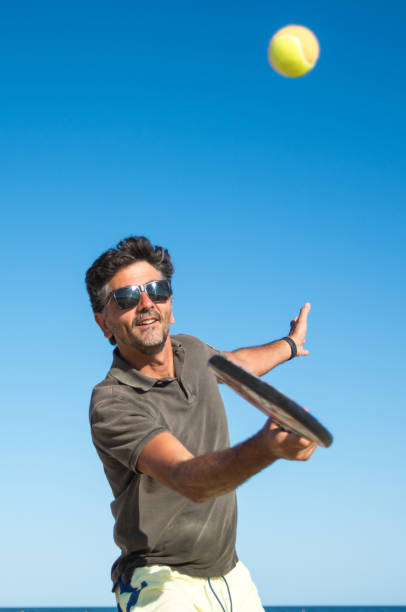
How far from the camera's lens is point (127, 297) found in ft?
21.7

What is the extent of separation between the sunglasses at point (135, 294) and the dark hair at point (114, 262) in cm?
16

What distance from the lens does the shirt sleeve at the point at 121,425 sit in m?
5.58

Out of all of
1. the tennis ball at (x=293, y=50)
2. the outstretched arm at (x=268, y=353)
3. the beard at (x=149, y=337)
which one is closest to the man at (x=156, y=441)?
the beard at (x=149, y=337)

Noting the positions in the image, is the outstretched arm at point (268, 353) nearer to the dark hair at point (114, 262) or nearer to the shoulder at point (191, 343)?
the shoulder at point (191, 343)

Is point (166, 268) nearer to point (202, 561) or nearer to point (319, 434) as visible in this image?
point (202, 561)

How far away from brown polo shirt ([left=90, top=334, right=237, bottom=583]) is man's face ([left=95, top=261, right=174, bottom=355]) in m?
0.24

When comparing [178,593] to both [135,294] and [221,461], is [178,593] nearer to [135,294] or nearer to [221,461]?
[221,461]

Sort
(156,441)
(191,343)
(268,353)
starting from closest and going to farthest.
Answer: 1. (156,441)
2. (191,343)
3. (268,353)

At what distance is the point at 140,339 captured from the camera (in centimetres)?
650

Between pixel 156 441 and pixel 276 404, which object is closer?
pixel 276 404

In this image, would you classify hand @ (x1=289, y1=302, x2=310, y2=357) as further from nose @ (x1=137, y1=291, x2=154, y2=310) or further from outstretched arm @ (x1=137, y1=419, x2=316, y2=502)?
outstretched arm @ (x1=137, y1=419, x2=316, y2=502)

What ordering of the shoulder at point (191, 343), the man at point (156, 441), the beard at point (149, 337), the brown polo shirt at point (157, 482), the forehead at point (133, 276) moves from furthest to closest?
the shoulder at point (191, 343) → the forehead at point (133, 276) → the beard at point (149, 337) → the brown polo shirt at point (157, 482) → the man at point (156, 441)

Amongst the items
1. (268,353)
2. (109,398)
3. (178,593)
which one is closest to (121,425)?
(109,398)

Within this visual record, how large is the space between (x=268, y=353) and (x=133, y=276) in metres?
1.79
